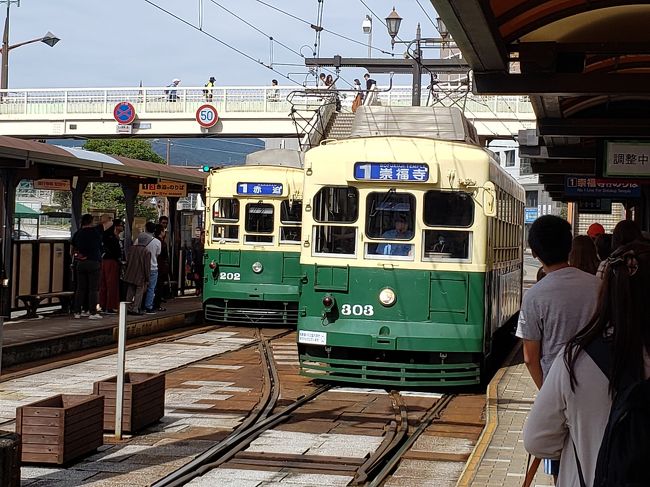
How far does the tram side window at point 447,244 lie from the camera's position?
497 inches

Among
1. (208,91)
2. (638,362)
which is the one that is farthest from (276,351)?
(208,91)

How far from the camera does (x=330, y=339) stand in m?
12.5

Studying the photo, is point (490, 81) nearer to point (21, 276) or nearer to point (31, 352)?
point (31, 352)

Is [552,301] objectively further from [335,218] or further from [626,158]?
[626,158]

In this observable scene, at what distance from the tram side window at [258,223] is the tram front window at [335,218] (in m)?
7.15

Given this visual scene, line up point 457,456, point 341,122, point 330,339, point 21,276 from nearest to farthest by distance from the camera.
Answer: point 457,456
point 330,339
point 21,276
point 341,122

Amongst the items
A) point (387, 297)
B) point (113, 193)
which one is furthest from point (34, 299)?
point (113, 193)

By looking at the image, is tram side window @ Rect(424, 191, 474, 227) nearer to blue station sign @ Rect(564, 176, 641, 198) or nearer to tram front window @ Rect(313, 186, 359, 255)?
tram front window @ Rect(313, 186, 359, 255)

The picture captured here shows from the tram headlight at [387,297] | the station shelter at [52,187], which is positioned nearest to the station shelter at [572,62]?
the tram headlight at [387,297]

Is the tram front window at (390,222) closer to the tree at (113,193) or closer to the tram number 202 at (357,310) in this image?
the tram number 202 at (357,310)

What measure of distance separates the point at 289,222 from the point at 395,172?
7.58 meters

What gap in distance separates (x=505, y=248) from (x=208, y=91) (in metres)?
33.2

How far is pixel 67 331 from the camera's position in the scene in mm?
16891

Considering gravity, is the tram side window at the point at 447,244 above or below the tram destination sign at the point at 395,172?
below
